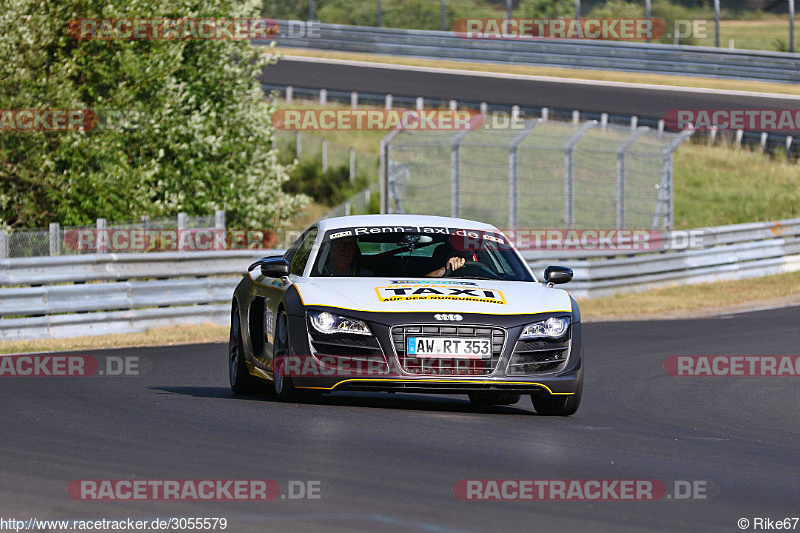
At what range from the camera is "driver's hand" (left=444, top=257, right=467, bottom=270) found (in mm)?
10445

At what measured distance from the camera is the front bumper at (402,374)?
9398mm

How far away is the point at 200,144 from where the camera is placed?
26422 mm

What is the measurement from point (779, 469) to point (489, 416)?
2642 mm

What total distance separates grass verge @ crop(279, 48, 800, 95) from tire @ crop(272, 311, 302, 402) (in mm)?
33665

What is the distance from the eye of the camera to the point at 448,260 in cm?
1048

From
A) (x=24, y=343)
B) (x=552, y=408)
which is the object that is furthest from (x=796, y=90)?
(x=552, y=408)

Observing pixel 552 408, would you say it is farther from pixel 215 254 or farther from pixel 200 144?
pixel 200 144

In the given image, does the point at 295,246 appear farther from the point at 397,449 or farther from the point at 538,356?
the point at 397,449

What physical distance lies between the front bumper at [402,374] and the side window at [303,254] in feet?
3.49

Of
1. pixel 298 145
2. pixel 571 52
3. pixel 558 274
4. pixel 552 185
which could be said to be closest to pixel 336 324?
pixel 558 274

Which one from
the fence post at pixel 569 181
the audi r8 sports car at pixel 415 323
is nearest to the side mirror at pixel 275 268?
the audi r8 sports car at pixel 415 323

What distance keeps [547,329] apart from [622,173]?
17204mm

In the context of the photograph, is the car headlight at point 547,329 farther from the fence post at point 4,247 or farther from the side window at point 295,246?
the fence post at point 4,247

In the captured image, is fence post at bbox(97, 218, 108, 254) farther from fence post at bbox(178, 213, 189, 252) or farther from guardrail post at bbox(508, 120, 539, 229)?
guardrail post at bbox(508, 120, 539, 229)
